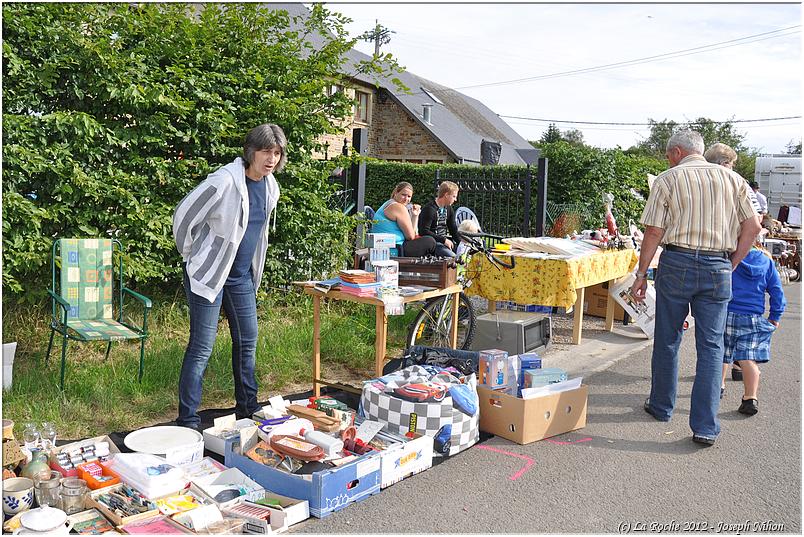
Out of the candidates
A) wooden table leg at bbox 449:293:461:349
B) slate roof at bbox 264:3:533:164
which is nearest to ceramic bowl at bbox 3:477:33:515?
wooden table leg at bbox 449:293:461:349

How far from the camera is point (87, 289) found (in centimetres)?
541

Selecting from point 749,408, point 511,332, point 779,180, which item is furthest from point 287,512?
point 779,180

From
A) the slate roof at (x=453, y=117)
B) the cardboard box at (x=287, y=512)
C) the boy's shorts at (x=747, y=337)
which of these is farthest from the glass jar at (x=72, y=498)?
the slate roof at (x=453, y=117)

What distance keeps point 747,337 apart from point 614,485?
194 cm

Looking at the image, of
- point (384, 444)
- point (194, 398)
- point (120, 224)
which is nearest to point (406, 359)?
point (384, 444)

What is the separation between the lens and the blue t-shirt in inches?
175

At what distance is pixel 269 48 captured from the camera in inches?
257

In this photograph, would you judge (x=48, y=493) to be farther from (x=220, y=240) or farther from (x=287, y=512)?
(x=220, y=240)

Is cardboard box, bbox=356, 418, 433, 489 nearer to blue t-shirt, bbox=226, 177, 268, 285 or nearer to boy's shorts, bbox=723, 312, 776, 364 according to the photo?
blue t-shirt, bbox=226, 177, 268, 285

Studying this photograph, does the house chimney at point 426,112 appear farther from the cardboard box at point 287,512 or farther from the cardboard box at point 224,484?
the cardboard box at point 287,512

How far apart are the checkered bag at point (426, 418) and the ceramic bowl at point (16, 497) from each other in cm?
187

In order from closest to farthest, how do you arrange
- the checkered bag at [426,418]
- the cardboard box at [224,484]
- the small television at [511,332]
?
the cardboard box at [224,484]
the checkered bag at [426,418]
the small television at [511,332]

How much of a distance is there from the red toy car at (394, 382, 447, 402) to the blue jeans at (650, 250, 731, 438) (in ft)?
5.44

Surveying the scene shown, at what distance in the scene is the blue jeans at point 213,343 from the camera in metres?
4.32
